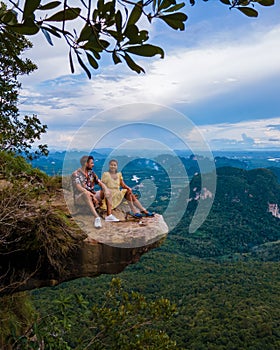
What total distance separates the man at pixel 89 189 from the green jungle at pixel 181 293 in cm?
36

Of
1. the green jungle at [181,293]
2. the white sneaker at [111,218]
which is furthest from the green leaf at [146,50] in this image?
the white sneaker at [111,218]

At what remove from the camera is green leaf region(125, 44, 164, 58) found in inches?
33.5

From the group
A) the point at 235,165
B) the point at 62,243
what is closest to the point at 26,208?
the point at 62,243

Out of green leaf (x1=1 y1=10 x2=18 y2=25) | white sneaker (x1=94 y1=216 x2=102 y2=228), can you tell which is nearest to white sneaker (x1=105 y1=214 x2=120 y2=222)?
white sneaker (x1=94 y1=216 x2=102 y2=228)

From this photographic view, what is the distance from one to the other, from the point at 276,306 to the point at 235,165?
4246 cm

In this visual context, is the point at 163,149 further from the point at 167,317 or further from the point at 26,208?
the point at 167,317

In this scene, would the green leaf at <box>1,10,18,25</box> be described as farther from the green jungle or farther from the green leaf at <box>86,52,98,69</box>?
the green jungle

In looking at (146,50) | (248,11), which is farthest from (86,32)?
(248,11)

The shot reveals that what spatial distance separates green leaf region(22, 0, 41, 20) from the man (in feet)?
9.64

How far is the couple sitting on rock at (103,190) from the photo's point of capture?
3.75m

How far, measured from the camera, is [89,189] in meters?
3.88

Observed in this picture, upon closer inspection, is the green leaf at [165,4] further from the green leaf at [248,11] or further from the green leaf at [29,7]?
the green leaf at [29,7]

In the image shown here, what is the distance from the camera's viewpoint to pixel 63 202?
3.92 m

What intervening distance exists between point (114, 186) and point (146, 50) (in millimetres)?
3145
